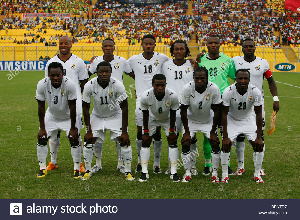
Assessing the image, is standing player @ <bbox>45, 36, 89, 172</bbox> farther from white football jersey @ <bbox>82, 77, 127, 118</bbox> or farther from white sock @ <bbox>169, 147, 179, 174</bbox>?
white sock @ <bbox>169, 147, 179, 174</bbox>

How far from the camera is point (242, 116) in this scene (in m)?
7.31

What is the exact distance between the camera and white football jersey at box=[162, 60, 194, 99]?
762cm

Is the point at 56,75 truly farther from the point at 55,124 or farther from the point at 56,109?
the point at 55,124

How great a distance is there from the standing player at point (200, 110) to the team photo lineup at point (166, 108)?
2 centimetres

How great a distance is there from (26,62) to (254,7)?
29.8 metres

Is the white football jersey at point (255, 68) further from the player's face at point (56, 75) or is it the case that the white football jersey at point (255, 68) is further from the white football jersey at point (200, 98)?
the player's face at point (56, 75)

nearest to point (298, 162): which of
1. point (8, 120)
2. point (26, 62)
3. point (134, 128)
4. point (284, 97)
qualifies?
point (134, 128)

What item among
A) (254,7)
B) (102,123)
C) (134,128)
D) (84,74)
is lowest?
(134,128)

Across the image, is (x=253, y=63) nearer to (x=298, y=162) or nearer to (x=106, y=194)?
(x=298, y=162)

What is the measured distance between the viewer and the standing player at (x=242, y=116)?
7.03 m

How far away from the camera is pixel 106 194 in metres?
6.46

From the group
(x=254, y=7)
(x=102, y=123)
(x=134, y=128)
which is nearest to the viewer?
(x=102, y=123)

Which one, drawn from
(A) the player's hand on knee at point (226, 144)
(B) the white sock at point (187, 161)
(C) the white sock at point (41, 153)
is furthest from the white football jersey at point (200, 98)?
(C) the white sock at point (41, 153)

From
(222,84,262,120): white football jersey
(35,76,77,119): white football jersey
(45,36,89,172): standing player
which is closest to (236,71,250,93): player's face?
(222,84,262,120): white football jersey
